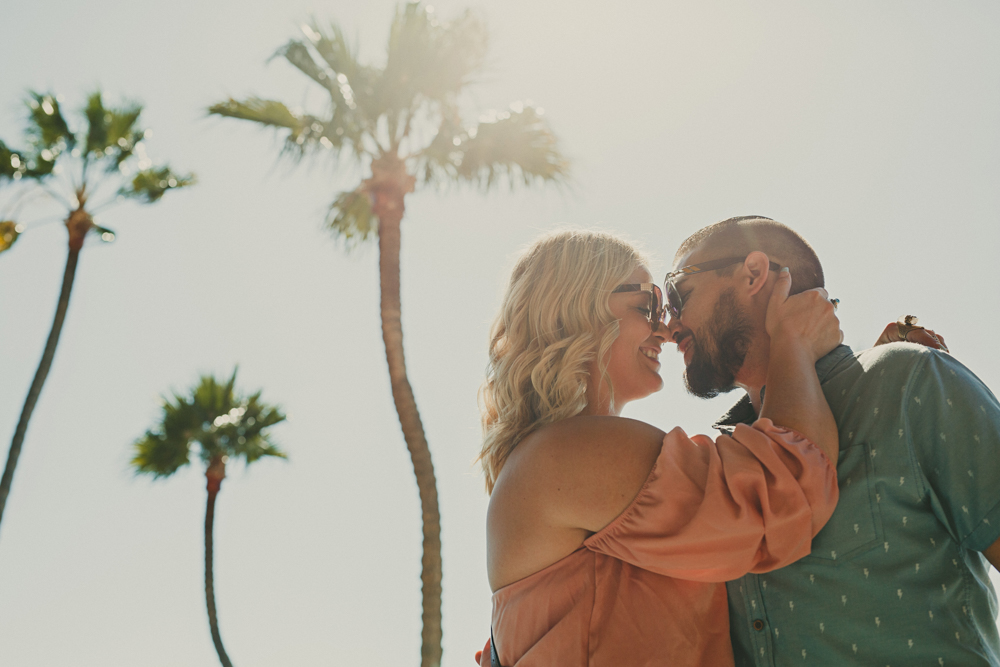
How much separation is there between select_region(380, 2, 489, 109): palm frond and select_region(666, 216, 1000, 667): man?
765cm

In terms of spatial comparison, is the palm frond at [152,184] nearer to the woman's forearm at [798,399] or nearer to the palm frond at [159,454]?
the palm frond at [159,454]

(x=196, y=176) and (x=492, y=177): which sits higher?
(x=196, y=176)

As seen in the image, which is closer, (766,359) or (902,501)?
(902,501)

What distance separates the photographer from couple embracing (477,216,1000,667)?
2.16 m

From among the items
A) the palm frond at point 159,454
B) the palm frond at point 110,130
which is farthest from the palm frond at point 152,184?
the palm frond at point 159,454

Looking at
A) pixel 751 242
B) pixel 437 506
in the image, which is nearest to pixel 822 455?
pixel 751 242

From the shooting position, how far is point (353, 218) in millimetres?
9617

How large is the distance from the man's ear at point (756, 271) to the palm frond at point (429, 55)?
6974 mm

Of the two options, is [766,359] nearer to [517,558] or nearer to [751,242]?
[751,242]

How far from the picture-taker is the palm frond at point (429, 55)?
8.78m

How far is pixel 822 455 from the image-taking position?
2.27 metres

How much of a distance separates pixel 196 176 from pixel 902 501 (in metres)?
14.1

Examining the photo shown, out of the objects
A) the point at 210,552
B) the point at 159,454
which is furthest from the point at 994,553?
the point at 159,454

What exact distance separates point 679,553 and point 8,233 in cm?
1423
